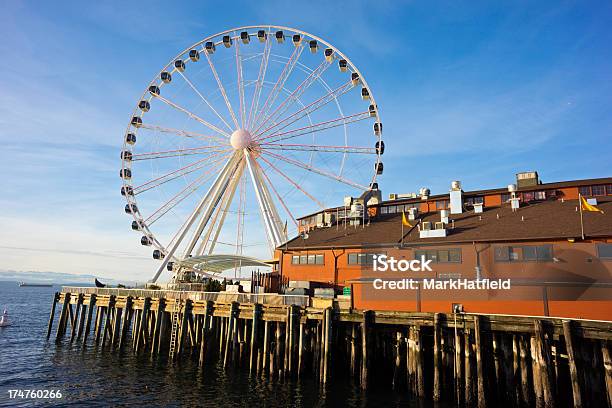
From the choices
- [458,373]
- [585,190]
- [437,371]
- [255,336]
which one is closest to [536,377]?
[458,373]

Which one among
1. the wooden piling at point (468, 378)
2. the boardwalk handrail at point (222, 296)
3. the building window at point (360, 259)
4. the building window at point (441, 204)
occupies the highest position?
the building window at point (441, 204)

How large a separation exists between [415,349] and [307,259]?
13739mm

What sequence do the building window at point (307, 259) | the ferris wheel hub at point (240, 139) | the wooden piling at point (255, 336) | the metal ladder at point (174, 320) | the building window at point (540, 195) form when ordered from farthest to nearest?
1. the ferris wheel hub at point (240, 139)
2. the building window at point (540, 195)
3. the building window at point (307, 259)
4. the metal ladder at point (174, 320)
5. the wooden piling at point (255, 336)

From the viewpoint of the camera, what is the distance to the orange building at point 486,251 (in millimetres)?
25844

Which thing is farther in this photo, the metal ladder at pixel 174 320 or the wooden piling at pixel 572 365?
the metal ladder at pixel 174 320

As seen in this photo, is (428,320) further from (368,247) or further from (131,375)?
(131,375)

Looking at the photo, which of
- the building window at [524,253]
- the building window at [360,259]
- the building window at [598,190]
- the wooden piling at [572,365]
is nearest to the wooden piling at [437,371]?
the wooden piling at [572,365]

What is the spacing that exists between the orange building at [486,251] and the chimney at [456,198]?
9 centimetres

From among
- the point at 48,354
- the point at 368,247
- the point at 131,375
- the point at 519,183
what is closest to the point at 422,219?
the point at 368,247

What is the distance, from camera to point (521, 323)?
2191 cm

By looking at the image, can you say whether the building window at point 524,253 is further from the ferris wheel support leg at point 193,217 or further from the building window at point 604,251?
the ferris wheel support leg at point 193,217

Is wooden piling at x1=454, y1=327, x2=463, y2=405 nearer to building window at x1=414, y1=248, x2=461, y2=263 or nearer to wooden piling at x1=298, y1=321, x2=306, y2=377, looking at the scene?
building window at x1=414, y1=248, x2=461, y2=263

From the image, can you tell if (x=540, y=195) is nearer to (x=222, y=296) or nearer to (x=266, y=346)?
(x=266, y=346)

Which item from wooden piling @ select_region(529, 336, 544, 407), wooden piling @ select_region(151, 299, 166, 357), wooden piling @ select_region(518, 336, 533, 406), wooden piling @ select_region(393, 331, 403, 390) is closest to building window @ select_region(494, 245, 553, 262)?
wooden piling @ select_region(518, 336, 533, 406)
